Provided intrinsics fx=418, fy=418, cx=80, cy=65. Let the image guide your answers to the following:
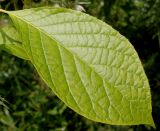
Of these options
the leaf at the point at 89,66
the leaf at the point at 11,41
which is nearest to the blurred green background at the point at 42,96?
the leaf at the point at 11,41

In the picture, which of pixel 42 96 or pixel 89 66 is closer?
pixel 89 66

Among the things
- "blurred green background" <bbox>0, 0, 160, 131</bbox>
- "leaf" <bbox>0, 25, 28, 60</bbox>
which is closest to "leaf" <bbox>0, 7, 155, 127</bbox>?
"leaf" <bbox>0, 25, 28, 60</bbox>

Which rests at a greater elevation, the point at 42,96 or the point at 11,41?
the point at 11,41

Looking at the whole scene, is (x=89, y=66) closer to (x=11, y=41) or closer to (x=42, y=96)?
(x=11, y=41)

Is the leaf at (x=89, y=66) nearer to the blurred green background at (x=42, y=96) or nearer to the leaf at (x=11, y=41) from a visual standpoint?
the leaf at (x=11, y=41)

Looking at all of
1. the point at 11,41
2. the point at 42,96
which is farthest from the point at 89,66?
the point at 42,96

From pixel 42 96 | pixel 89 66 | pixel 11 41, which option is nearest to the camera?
pixel 89 66
